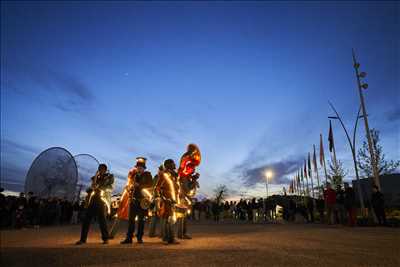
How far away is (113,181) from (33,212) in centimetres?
1244

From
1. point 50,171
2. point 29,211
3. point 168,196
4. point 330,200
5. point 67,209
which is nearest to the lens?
point 168,196

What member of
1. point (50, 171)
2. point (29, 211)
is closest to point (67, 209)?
point (50, 171)

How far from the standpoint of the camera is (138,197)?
312 inches

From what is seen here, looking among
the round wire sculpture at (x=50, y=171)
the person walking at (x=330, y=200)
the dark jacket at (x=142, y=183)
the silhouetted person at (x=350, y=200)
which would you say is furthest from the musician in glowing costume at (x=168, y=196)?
the round wire sculpture at (x=50, y=171)

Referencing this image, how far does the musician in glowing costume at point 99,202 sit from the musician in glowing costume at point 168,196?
4.97 ft

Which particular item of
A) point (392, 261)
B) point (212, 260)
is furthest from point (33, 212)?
point (392, 261)

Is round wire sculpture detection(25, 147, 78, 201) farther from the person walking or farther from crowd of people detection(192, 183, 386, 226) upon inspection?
the person walking

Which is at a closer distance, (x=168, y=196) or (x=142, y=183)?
(x=168, y=196)

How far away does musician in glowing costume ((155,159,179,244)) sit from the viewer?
7.70 metres

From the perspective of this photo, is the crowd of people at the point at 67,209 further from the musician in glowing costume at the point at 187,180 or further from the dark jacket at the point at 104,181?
the musician in glowing costume at the point at 187,180

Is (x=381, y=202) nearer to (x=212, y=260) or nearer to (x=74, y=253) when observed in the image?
(x=212, y=260)

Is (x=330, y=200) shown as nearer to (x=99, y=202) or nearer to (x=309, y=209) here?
(x=309, y=209)

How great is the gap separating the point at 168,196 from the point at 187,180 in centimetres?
153

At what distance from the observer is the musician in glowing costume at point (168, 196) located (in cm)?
770
